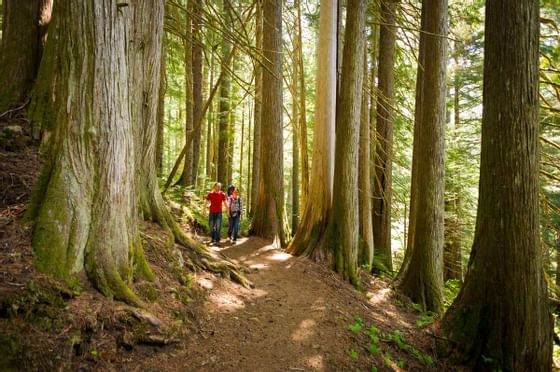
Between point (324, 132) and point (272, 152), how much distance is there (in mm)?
1910

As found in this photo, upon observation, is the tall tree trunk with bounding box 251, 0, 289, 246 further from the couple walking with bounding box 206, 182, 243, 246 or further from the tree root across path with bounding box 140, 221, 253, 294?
the tree root across path with bounding box 140, 221, 253, 294

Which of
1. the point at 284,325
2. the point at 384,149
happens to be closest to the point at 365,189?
the point at 384,149

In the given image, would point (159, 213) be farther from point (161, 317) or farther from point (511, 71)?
point (511, 71)

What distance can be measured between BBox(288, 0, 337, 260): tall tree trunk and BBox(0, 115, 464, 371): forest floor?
159 cm

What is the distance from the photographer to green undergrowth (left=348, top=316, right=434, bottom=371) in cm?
490

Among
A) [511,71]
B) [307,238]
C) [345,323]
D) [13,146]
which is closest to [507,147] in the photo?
[511,71]

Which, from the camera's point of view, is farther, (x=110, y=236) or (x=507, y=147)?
(x=507, y=147)

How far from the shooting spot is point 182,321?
4.11m

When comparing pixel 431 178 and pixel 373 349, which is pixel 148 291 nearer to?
pixel 373 349

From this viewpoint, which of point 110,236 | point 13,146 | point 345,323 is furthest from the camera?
point 345,323

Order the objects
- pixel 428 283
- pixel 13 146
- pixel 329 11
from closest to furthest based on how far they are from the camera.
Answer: pixel 13 146
pixel 428 283
pixel 329 11

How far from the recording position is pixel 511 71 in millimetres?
4812

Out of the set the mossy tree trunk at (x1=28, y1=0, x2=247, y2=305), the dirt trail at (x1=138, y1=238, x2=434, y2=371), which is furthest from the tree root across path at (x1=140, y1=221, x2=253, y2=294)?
the mossy tree trunk at (x1=28, y1=0, x2=247, y2=305)

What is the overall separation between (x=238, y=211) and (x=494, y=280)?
655cm
